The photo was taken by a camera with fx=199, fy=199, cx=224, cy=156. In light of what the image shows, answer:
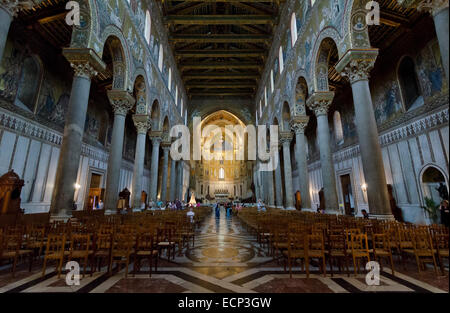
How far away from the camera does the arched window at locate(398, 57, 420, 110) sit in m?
9.84

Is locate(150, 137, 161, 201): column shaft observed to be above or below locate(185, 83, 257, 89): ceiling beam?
below

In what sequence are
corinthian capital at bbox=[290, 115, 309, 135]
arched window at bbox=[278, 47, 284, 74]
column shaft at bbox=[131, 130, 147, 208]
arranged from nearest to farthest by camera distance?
1. column shaft at bbox=[131, 130, 147, 208]
2. corinthian capital at bbox=[290, 115, 309, 135]
3. arched window at bbox=[278, 47, 284, 74]

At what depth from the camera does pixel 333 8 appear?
324 inches

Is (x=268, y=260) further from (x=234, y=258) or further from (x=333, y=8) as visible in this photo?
(x=333, y=8)

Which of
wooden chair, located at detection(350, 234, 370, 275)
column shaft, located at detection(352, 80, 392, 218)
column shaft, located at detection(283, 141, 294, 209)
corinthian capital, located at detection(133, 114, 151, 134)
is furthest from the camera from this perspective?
column shaft, located at detection(283, 141, 294, 209)

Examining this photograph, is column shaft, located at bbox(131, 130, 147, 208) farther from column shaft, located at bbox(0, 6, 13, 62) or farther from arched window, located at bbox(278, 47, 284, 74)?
arched window, located at bbox(278, 47, 284, 74)

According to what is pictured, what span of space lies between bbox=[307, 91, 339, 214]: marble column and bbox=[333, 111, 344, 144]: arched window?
706 cm

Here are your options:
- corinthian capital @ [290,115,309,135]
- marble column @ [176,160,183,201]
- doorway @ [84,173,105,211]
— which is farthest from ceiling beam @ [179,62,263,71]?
doorway @ [84,173,105,211]

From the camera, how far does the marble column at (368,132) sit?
605cm

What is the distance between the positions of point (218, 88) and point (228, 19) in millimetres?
12572

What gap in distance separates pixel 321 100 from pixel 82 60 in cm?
1005

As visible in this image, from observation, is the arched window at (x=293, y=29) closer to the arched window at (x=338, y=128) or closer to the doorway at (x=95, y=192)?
the arched window at (x=338, y=128)

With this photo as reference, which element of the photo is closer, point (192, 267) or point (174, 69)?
point (192, 267)

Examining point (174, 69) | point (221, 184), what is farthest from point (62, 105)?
point (221, 184)
